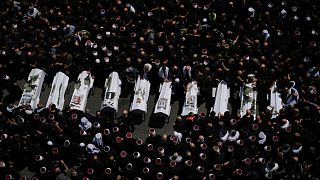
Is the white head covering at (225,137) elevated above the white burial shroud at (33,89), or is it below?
below

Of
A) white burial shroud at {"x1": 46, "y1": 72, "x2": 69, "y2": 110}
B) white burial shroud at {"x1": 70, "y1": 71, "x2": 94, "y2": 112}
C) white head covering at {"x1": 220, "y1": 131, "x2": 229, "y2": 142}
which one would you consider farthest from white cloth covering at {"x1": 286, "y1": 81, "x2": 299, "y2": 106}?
white burial shroud at {"x1": 46, "y1": 72, "x2": 69, "y2": 110}

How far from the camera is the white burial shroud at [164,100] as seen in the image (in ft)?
63.6

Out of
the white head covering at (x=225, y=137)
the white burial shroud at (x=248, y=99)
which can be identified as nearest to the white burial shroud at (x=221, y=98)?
the white burial shroud at (x=248, y=99)

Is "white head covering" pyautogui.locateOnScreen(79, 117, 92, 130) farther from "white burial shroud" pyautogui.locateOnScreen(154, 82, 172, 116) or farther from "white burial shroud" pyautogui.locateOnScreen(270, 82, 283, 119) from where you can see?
"white burial shroud" pyautogui.locateOnScreen(270, 82, 283, 119)

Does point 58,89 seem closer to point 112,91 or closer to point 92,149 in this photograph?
Result: point 112,91

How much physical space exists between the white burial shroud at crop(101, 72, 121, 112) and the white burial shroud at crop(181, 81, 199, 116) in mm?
2724

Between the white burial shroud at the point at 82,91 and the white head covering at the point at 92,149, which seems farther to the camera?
the white burial shroud at the point at 82,91

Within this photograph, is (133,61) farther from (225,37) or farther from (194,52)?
(225,37)

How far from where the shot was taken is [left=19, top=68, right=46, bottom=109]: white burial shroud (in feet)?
64.5

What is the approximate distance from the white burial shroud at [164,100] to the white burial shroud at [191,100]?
0.64 meters

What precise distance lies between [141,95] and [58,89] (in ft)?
11.2

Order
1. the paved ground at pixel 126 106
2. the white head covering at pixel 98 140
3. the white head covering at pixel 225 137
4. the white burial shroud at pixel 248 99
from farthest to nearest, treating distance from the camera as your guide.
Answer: the paved ground at pixel 126 106 → the white burial shroud at pixel 248 99 → the white head covering at pixel 98 140 → the white head covering at pixel 225 137

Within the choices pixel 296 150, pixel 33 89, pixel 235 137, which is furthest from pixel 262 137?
pixel 33 89

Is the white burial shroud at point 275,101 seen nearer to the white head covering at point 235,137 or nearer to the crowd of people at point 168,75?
the crowd of people at point 168,75
